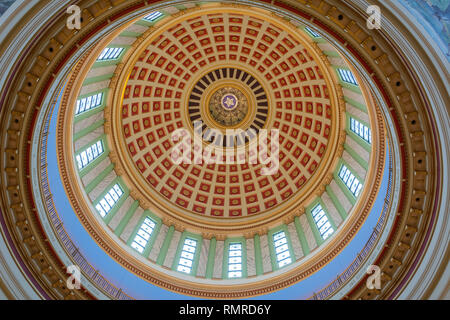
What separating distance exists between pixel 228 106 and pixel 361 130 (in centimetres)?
1292

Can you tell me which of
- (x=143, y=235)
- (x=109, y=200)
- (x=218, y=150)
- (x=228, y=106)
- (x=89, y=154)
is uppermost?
(x=228, y=106)

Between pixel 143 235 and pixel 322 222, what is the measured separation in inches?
500

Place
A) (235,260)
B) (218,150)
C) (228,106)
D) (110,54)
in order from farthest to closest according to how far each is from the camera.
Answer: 1. (218,150)
2. (228,106)
3. (235,260)
4. (110,54)

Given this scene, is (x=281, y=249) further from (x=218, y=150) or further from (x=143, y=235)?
(x=218, y=150)

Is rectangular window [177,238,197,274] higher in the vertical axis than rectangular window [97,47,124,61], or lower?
lower

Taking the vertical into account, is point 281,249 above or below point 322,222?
below

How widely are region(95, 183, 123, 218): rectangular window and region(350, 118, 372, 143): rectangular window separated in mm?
17368

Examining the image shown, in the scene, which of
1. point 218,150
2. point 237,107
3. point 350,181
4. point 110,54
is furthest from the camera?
point 218,150

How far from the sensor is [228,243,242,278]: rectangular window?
23.8 meters

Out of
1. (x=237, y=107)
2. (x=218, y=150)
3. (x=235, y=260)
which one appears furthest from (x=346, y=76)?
(x=235, y=260)

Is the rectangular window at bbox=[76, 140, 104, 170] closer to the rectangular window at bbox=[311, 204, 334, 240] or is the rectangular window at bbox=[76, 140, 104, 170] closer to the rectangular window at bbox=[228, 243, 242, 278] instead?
the rectangular window at bbox=[228, 243, 242, 278]

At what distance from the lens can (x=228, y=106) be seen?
104 feet

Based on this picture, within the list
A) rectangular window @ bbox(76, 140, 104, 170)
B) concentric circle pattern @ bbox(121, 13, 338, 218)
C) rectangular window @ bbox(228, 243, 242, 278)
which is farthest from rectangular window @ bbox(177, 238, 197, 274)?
rectangular window @ bbox(76, 140, 104, 170)

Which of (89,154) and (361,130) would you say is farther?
(89,154)
